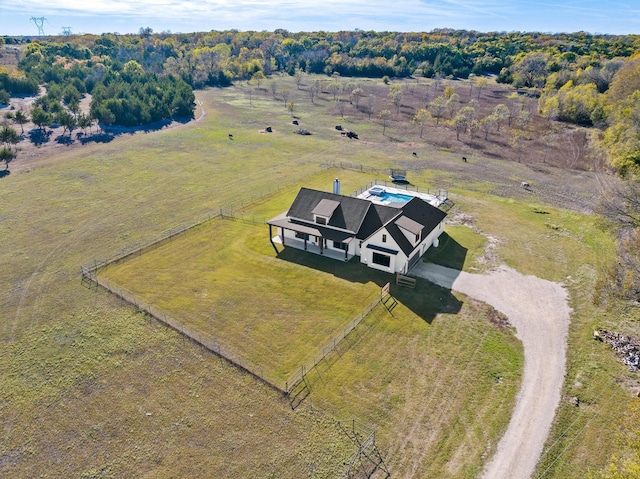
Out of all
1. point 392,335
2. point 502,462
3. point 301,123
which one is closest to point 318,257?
point 392,335

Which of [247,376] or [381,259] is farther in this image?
[381,259]

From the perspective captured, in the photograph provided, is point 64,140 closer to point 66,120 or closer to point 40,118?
point 66,120

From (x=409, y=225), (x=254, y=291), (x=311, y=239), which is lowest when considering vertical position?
(x=254, y=291)

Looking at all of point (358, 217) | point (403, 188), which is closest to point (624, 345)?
point (358, 217)

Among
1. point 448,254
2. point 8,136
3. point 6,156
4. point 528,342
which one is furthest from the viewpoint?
point 8,136

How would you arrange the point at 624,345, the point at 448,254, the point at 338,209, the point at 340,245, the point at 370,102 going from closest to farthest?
the point at 624,345, the point at 340,245, the point at 338,209, the point at 448,254, the point at 370,102

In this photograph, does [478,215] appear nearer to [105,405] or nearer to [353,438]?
[353,438]

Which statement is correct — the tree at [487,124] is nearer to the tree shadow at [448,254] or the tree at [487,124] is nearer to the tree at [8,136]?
the tree shadow at [448,254]

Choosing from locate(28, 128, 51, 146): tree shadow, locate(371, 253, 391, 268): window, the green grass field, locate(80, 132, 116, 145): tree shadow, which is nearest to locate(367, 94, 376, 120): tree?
locate(80, 132, 116, 145): tree shadow
